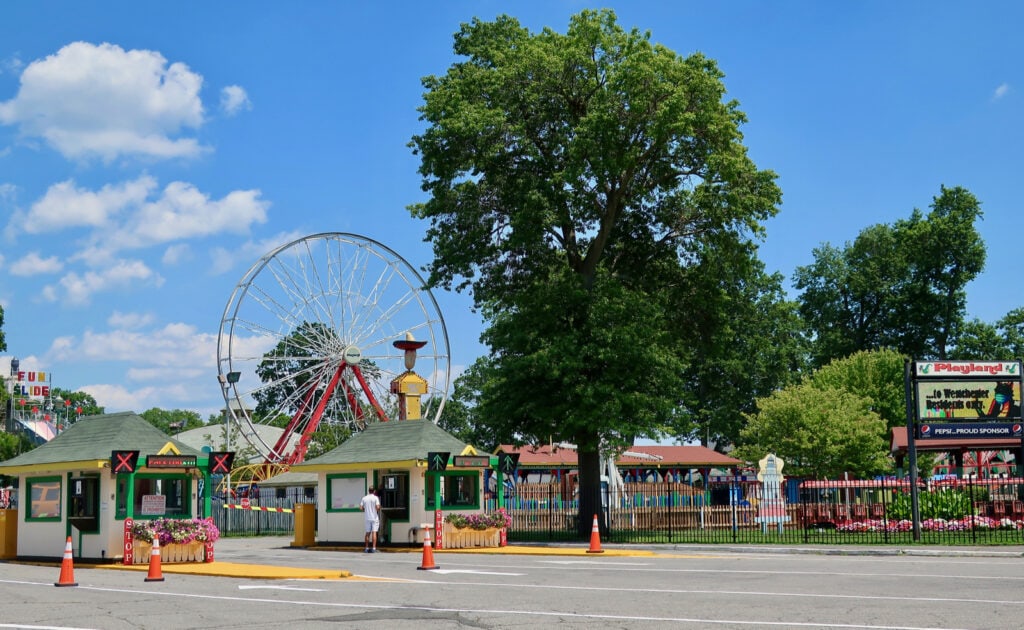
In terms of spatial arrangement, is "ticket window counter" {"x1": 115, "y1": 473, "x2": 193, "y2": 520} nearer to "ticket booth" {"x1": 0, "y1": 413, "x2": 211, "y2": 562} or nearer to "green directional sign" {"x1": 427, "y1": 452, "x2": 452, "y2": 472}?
"ticket booth" {"x1": 0, "y1": 413, "x2": 211, "y2": 562}

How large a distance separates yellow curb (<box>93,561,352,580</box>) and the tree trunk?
14.1 metres

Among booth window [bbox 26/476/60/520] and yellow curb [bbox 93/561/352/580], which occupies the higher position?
booth window [bbox 26/476/60/520]

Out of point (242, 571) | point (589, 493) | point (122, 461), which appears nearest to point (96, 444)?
point (122, 461)

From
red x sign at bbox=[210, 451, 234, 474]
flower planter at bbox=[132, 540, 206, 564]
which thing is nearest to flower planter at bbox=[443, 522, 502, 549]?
red x sign at bbox=[210, 451, 234, 474]

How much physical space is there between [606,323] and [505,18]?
11.8 m

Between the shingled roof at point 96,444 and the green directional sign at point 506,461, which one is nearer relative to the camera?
the shingled roof at point 96,444

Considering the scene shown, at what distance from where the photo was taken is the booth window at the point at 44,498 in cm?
2767

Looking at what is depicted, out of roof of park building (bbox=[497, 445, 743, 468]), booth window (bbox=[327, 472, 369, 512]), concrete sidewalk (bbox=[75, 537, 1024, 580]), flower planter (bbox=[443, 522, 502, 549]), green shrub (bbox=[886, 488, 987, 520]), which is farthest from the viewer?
roof of park building (bbox=[497, 445, 743, 468])

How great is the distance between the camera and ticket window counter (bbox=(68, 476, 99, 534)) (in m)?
26.5

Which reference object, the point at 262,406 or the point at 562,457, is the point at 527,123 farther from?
the point at 262,406

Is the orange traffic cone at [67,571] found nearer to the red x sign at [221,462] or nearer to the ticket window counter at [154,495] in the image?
the ticket window counter at [154,495]

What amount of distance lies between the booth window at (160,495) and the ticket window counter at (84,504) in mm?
921

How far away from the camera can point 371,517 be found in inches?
1188

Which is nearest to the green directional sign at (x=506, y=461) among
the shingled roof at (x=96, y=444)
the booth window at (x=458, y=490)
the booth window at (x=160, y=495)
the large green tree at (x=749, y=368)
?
the booth window at (x=458, y=490)
